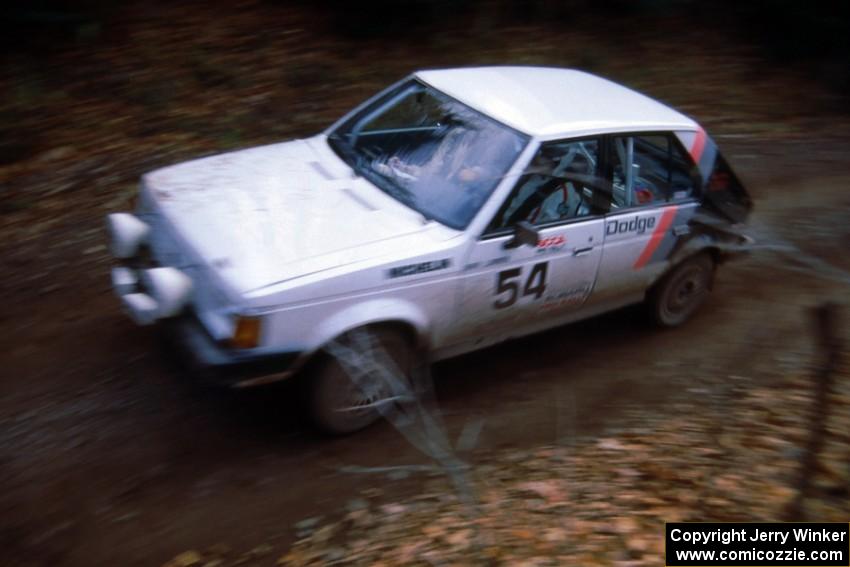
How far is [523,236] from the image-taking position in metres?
4.68

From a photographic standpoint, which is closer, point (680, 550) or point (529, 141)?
point (680, 550)

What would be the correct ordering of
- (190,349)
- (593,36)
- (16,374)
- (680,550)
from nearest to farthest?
(680,550) < (190,349) < (16,374) < (593,36)

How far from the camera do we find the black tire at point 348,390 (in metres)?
4.40

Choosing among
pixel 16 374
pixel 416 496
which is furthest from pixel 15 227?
pixel 416 496

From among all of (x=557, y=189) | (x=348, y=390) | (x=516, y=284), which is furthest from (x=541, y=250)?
(x=348, y=390)

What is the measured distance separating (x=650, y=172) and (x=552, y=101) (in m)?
0.81

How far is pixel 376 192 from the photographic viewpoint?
A: 490 centimetres

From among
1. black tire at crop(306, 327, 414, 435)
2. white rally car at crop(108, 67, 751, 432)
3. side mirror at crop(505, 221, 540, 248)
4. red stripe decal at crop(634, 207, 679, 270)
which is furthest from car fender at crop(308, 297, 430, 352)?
red stripe decal at crop(634, 207, 679, 270)

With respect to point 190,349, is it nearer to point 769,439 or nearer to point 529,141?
point 529,141

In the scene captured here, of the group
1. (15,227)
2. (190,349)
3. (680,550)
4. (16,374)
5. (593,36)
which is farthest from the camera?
(593,36)

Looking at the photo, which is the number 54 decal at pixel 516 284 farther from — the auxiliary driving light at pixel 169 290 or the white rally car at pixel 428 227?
the auxiliary driving light at pixel 169 290

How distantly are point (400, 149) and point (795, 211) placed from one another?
15.9ft

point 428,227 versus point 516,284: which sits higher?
point 428,227

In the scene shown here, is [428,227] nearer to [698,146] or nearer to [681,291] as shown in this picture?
[698,146]
